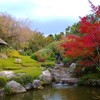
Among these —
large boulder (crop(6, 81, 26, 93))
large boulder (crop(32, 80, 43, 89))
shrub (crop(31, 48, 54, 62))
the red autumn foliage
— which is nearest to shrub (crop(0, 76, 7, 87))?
large boulder (crop(6, 81, 26, 93))

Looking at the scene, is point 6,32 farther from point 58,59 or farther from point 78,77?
point 78,77

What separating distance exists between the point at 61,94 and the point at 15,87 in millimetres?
3668

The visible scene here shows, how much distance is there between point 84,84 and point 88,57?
9.36ft

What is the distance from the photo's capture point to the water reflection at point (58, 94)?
18828 mm

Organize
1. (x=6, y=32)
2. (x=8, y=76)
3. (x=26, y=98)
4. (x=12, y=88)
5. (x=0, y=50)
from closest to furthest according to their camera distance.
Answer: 1. (x=26, y=98)
2. (x=12, y=88)
3. (x=8, y=76)
4. (x=0, y=50)
5. (x=6, y=32)

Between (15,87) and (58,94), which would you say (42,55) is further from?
(58,94)

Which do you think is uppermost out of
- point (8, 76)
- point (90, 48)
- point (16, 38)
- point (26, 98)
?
point (16, 38)

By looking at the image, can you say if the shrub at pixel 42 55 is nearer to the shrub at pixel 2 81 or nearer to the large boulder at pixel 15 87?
the shrub at pixel 2 81

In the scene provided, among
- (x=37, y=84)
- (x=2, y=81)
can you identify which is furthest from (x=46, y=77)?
(x=2, y=81)

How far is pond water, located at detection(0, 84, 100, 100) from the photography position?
1883 centimetres

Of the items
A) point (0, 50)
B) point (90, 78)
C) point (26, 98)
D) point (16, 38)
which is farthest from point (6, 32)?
point (26, 98)

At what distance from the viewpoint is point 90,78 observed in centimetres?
2422

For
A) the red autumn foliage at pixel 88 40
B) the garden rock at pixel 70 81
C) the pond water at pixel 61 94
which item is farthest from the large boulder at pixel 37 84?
the red autumn foliage at pixel 88 40

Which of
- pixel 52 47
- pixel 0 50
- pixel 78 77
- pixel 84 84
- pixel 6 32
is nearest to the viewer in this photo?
pixel 84 84
